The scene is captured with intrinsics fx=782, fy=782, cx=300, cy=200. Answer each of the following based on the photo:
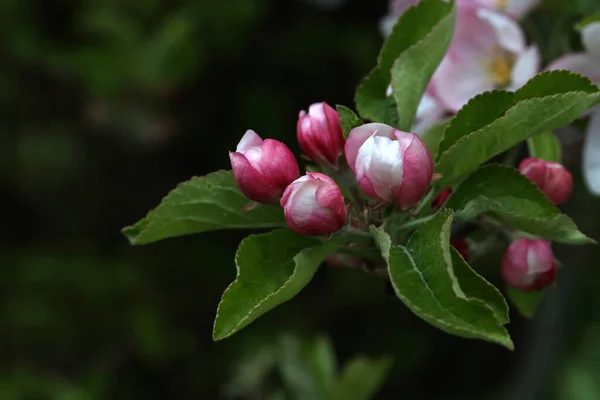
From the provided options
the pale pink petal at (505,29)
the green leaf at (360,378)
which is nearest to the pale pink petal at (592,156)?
the pale pink petal at (505,29)

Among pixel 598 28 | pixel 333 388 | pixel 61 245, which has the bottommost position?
pixel 333 388

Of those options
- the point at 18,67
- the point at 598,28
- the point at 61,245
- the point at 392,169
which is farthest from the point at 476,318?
the point at 61,245

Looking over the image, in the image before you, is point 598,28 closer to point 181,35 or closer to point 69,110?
point 181,35

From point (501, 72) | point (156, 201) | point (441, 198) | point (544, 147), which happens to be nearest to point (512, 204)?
point (441, 198)

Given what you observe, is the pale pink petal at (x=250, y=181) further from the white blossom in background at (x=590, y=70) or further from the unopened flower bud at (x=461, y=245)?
the white blossom in background at (x=590, y=70)

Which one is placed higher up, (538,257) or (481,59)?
(481,59)

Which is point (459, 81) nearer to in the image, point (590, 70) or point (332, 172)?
point (590, 70)

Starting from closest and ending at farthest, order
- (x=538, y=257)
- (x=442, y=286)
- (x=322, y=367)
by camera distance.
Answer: (x=442, y=286) < (x=538, y=257) < (x=322, y=367)
